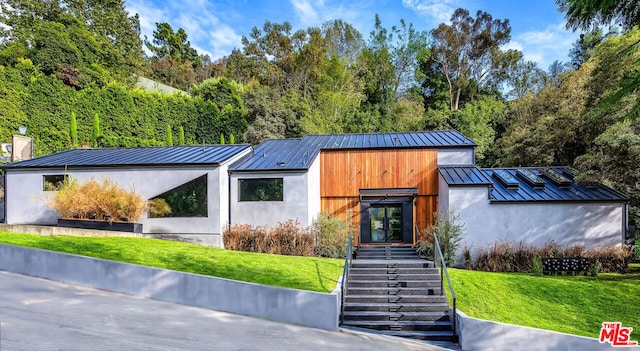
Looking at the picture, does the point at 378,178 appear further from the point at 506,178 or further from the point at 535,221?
the point at 535,221

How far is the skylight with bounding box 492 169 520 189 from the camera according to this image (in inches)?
530

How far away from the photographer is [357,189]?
1524cm

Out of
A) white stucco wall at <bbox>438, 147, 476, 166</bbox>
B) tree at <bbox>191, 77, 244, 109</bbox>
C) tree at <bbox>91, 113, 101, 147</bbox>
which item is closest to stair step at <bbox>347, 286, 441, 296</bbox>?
white stucco wall at <bbox>438, 147, 476, 166</bbox>

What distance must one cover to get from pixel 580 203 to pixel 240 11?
2520 centimetres

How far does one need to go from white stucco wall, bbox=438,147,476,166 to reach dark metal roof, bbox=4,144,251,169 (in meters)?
9.20

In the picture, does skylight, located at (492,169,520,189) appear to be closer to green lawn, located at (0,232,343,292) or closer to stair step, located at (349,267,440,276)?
stair step, located at (349,267,440,276)

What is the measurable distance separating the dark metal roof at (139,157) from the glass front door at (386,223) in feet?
22.6

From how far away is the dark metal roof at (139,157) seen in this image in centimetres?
1345

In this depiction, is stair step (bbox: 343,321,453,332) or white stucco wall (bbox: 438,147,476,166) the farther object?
white stucco wall (bbox: 438,147,476,166)

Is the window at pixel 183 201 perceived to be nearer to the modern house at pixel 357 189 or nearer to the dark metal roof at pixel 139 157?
the modern house at pixel 357 189

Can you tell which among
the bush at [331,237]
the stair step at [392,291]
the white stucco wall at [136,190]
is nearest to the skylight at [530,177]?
the stair step at [392,291]

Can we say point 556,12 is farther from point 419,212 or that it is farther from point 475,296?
point 419,212

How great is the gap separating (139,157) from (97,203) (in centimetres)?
277

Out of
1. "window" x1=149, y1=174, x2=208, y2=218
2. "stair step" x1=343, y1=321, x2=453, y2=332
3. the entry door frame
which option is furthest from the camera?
the entry door frame
